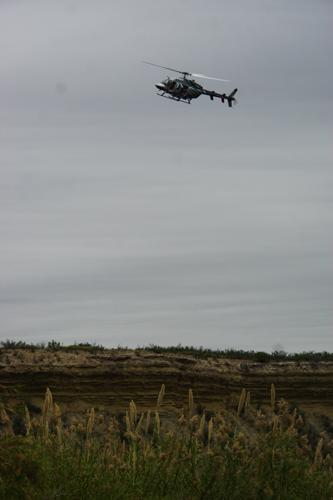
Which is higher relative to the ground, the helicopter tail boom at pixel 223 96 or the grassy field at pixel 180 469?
the helicopter tail boom at pixel 223 96

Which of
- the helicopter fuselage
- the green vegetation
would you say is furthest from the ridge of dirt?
the helicopter fuselage

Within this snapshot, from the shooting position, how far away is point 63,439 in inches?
790

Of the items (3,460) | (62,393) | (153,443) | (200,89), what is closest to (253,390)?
(62,393)

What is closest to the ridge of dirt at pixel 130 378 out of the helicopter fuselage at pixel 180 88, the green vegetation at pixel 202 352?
the green vegetation at pixel 202 352

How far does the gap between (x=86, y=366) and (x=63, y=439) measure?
58.1 ft

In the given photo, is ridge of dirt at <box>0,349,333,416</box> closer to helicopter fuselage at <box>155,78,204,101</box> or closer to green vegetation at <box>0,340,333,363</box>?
green vegetation at <box>0,340,333,363</box>

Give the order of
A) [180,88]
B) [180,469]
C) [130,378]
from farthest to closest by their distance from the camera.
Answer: [180,88] < [130,378] < [180,469]

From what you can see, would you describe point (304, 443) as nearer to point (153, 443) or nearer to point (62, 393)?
point (153, 443)

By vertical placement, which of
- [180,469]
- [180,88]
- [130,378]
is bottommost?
[180,469]

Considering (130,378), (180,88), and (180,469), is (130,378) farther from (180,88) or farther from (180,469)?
(180,88)

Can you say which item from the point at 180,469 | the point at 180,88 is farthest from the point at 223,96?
the point at 180,469

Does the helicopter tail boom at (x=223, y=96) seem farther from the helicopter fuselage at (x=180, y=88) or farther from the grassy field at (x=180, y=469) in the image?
the grassy field at (x=180, y=469)

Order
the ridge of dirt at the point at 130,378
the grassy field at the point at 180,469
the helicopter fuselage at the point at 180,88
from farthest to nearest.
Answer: the helicopter fuselage at the point at 180,88 < the ridge of dirt at the point at 130,378 < the grassy field at the point at 180,469

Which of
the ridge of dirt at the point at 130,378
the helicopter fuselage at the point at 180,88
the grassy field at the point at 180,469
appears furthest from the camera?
the helicopter fuselage at the point at 180,88
